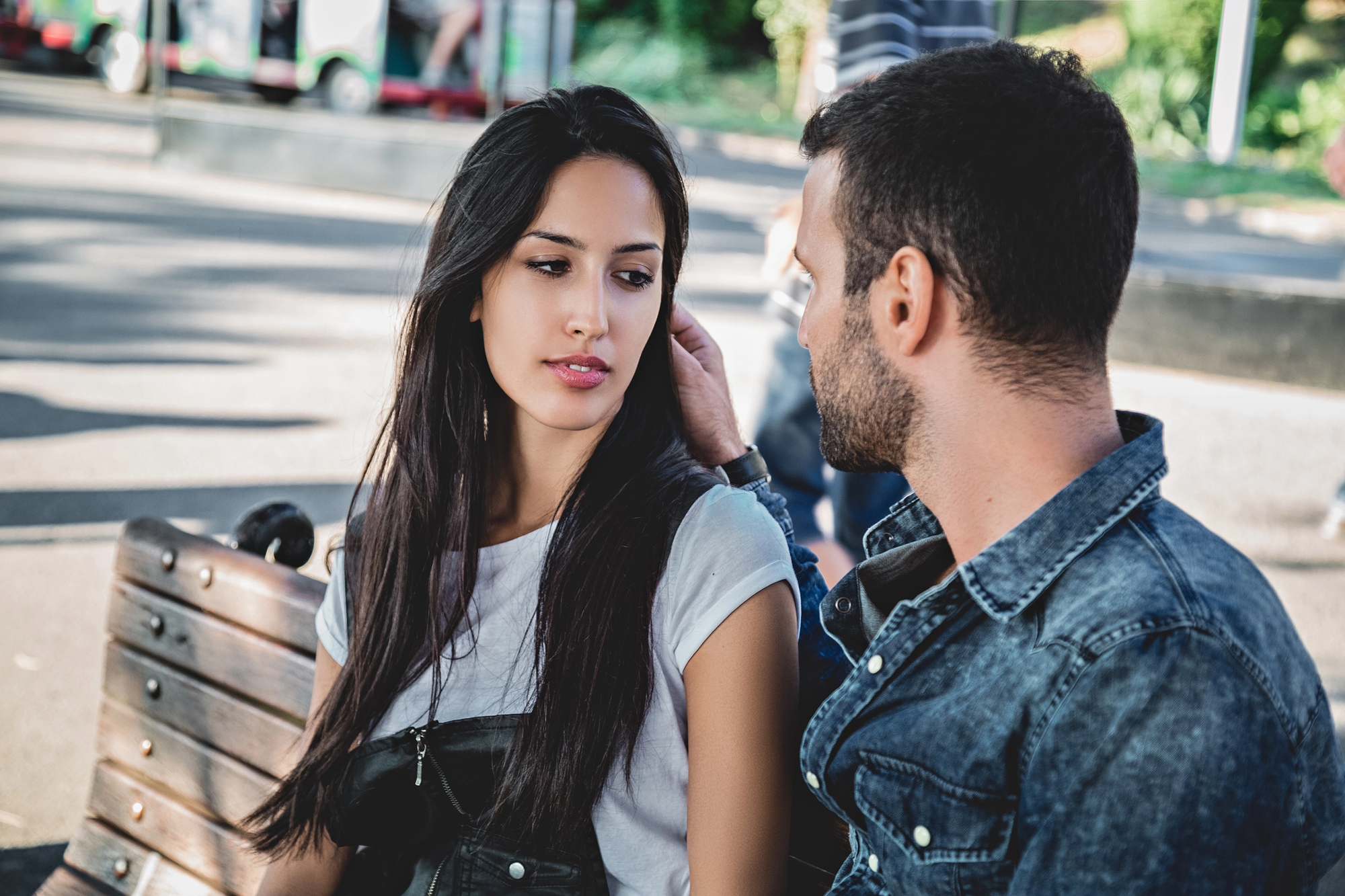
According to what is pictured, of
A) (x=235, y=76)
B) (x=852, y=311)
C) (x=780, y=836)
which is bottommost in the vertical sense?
(x=780, y=836)

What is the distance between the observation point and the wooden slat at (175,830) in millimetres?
2293

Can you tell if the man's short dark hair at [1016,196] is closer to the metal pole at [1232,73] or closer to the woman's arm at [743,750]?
the woman's arm at [743,750]

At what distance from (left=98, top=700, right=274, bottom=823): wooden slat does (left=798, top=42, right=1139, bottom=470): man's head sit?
4.74 feet

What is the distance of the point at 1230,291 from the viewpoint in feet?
27.7

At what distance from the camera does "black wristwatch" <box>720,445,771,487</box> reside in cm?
210

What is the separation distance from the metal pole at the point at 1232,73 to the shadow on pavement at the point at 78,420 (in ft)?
16.2

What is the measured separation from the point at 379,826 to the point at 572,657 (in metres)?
0.44

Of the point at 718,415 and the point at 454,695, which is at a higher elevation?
the point at 718,415

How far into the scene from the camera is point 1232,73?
20.4 feet

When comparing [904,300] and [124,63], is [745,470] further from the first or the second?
[124,63]

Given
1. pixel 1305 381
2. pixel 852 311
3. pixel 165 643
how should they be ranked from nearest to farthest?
pixel 852 311, pixel 165 643, pixel 1305 381

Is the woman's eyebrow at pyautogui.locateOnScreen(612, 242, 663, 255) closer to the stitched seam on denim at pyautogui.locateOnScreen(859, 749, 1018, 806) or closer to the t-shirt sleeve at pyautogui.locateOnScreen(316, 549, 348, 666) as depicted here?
the t-shirt sleeve at pyautogui.locateOnScreen(316, 549, 348, 666)

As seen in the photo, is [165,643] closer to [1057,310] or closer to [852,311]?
[852,311]

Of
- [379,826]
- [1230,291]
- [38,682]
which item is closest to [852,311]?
[379,826]
